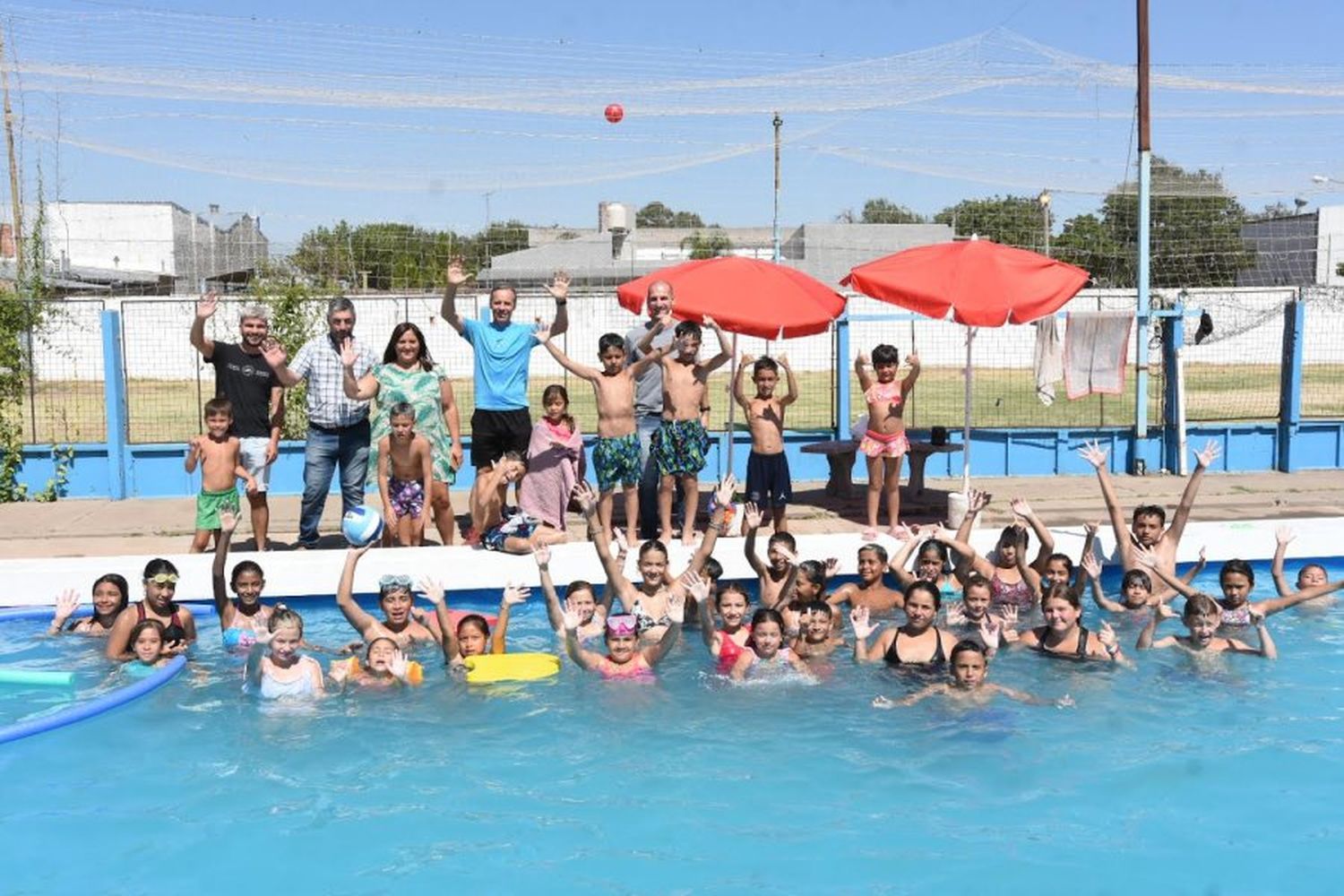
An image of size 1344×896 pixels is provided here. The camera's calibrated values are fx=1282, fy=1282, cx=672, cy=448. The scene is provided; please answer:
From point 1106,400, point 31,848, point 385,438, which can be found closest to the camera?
point 31,848

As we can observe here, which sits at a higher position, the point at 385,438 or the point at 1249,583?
the point at 385,438

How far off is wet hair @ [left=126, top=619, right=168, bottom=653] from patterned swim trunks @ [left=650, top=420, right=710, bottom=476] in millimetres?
3631

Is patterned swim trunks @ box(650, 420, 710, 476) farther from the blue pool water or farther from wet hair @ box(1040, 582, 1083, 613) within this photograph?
wet hair @ box(1040, 582, 1083, 613)

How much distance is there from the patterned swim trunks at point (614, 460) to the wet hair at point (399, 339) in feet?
4.65

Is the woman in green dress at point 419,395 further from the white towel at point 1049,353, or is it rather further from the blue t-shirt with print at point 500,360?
the white towel at point 1049,353

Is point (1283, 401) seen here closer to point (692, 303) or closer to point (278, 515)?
point (692, 303)

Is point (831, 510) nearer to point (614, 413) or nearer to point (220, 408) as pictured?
point (614, 413)

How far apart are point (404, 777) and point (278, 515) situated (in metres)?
5.70

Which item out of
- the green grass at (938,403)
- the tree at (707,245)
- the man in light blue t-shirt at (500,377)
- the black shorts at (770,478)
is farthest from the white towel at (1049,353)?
the tree at (707,245)

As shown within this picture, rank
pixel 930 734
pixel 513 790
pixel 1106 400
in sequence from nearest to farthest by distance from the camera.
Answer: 1. pixel 513 790
2. pixel 930 734
3. pixel 1106 400

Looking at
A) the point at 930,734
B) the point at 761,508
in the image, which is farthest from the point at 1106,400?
the point at 930,734

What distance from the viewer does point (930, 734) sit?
679 centimetres

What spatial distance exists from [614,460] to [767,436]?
1359mm

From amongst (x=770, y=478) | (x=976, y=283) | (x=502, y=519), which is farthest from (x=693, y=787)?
(x=976, y=283)
